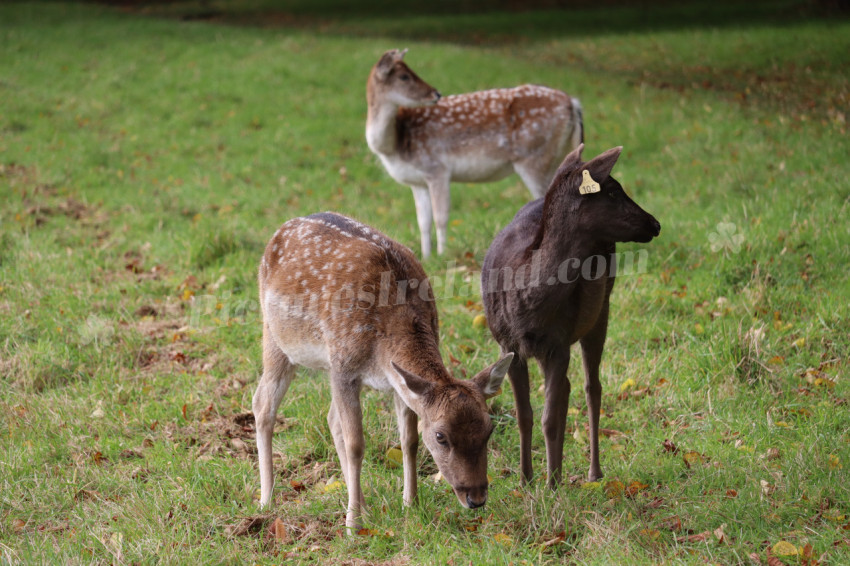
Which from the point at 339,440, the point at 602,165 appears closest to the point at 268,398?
the point at 339,440

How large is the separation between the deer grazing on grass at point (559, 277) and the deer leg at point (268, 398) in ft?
4.25

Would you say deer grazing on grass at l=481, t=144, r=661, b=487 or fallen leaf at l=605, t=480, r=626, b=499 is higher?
deer grazing on grass at l=481, t=144, r=661, b=487

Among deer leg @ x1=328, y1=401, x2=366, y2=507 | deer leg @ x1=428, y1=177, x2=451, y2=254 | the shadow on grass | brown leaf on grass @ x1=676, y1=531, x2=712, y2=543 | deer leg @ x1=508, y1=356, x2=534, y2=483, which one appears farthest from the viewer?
the shadow on grass

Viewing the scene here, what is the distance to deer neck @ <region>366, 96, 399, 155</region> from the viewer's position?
29.3 ft

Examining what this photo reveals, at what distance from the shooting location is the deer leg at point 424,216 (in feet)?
27.9

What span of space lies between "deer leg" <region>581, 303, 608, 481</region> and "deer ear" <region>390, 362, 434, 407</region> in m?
1.26

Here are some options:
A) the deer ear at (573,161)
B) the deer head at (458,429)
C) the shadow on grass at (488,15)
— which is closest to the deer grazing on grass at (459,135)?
the deer ear at (573,161)

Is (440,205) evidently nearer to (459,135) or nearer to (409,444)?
(459,135)

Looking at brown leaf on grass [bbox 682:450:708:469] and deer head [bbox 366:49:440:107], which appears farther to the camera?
deer head [bbox 366:49:440:107]

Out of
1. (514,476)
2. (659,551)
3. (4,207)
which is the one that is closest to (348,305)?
(514,476)

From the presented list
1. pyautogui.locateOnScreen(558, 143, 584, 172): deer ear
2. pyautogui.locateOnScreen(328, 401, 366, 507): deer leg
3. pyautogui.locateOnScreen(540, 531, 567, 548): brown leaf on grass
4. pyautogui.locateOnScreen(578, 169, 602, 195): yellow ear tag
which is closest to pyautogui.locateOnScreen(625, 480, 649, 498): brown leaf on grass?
pyautogui.locateOnScreen(540, 531, 567, 548): brown leaf on grass

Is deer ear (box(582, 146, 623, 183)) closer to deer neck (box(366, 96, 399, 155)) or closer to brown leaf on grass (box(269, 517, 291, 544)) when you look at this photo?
brown leaf on grass (box(269, 517, 291, 544))

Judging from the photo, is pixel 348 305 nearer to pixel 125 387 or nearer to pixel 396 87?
pixel 125 387

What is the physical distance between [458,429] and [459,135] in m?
5.58
